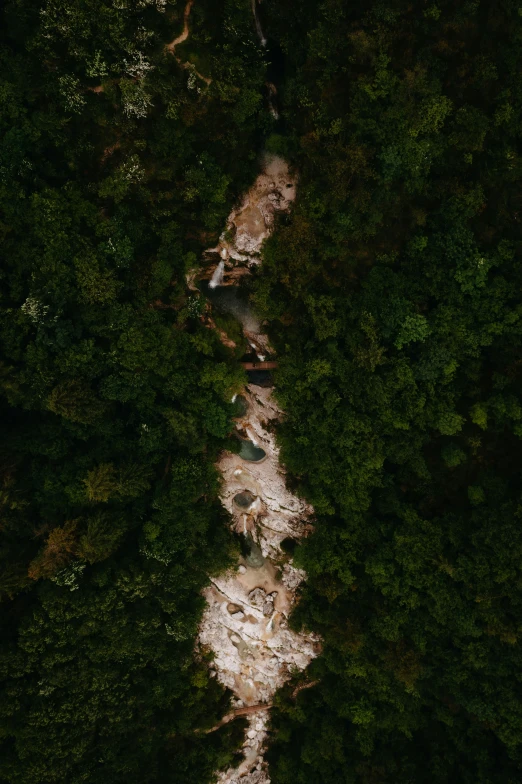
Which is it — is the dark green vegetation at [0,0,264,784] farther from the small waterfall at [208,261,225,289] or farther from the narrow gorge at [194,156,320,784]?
the narrow gorge at [194,156,320,784]

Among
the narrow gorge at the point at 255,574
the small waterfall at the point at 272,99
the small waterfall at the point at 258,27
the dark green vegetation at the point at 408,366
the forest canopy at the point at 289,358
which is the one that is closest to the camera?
the dark green vegetation at the point at 408,366

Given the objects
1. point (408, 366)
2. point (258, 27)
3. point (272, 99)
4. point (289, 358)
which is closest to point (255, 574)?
point (289, 358)

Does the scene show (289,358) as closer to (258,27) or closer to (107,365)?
(107,365)

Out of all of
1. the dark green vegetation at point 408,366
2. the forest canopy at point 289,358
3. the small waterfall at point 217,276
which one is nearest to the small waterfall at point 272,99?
the forest canopy at point 289,358

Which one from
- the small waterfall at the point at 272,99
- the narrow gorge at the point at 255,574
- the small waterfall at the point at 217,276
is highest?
the small waterfall at the point at 272,99

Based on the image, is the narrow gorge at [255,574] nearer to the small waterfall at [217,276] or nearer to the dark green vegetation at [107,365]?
the small waterfall at [217,276]

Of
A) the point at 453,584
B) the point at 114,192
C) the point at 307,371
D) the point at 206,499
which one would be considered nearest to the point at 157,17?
the point at 114,192
